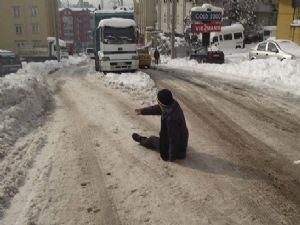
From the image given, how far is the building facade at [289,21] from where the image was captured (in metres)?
26.7

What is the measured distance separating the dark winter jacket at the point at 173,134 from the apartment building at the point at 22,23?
2577 inches

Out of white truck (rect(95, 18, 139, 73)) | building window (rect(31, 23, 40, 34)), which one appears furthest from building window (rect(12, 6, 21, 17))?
white truck (rect(95, 18, 139, 73))

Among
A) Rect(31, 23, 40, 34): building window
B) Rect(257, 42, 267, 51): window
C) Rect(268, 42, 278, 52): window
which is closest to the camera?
Rect(268, 42, 278, 52): window

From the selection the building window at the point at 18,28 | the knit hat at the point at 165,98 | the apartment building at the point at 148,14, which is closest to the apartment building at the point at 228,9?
the apartment building at the point at 148,14

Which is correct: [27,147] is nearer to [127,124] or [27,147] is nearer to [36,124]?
[36,124]

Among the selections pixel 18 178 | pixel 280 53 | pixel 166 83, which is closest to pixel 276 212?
pixel 18 178

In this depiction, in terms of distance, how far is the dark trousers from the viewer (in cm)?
692

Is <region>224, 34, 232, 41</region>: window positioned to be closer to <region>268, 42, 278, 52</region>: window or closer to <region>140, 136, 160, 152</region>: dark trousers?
<region>268, 42, 278, 52</region>: window

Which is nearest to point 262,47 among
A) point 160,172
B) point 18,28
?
point 160,172

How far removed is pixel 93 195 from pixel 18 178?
1.38 m

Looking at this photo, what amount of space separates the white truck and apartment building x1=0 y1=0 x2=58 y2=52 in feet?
171

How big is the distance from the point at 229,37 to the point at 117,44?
28597mm

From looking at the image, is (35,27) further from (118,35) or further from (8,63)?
(118,35)

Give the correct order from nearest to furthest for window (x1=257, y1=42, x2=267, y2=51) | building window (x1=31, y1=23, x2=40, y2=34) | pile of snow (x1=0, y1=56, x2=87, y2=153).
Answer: pile of snow (x1=0, y1=56, x2=87, y2=153) → window (x1=257, y1=42, x2=267, y2=51) → building window (x1=31, y1=23, x2=40, y2=34)
